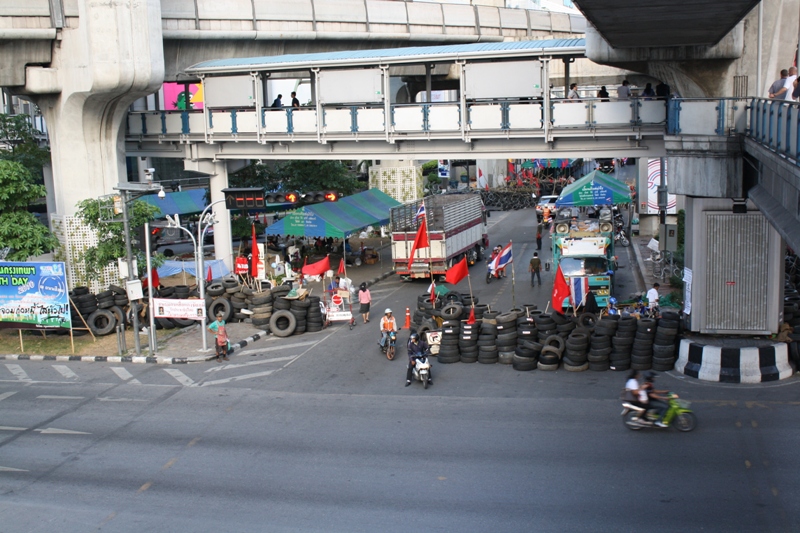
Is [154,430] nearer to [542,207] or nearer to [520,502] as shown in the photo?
[520,502]

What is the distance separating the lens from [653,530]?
12016mm

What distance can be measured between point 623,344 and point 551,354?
5.70 ft

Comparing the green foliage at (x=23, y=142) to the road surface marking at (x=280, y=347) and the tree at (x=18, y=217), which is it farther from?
the road surface marking at (x=280, y=347)

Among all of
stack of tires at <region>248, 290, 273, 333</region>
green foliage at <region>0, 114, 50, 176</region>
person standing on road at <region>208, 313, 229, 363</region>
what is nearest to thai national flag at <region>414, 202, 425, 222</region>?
stack of tires at <region>248, 290, 273, 333</region>

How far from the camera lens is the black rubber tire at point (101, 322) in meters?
27.1

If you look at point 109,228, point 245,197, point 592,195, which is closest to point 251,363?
point 245,197

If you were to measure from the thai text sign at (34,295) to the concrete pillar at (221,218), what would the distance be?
1011cm

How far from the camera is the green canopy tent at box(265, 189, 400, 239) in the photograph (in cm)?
3438

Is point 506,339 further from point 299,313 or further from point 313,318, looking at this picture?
point 299,313

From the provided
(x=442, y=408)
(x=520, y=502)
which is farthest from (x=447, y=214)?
(x=520, y=502)

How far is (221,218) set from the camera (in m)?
35.5

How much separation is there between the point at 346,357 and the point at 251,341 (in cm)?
382

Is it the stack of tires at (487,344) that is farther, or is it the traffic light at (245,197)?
the traffic light at (245,197)

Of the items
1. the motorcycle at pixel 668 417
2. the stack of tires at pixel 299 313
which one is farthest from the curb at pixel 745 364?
the stack of tires at pixel 299 313
